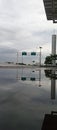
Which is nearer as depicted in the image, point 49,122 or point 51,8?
point 49,122

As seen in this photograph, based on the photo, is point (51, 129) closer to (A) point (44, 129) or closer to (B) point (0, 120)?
(A) point (44, 129)

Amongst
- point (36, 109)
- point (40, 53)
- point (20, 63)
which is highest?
point (36, 109)

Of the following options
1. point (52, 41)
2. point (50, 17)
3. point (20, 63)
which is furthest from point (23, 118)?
point (20, 63)

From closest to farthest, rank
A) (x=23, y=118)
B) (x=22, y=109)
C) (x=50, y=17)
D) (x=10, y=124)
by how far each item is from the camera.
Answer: (x=10, y=124) < (x=23, y=118) < (x=22, y=109) < (x=50, y=17)

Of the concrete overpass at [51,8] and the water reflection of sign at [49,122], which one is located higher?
the concrete overpass at [51,8]

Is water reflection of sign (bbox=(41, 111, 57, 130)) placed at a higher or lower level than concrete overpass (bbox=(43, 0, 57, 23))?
lower

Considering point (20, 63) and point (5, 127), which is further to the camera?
point (20, 63)

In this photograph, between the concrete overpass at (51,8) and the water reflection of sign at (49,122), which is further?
the concrete overpass at (51,8)

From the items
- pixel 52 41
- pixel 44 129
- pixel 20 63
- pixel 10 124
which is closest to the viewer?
pixel 44 129

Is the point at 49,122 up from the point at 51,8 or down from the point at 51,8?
down

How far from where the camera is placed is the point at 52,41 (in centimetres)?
11769

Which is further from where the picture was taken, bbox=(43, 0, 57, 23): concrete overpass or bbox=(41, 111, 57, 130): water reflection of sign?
bbox=(43, 0, 57, 23): concrete overpass

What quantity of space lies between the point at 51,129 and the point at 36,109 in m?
2.68

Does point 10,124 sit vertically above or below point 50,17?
below
